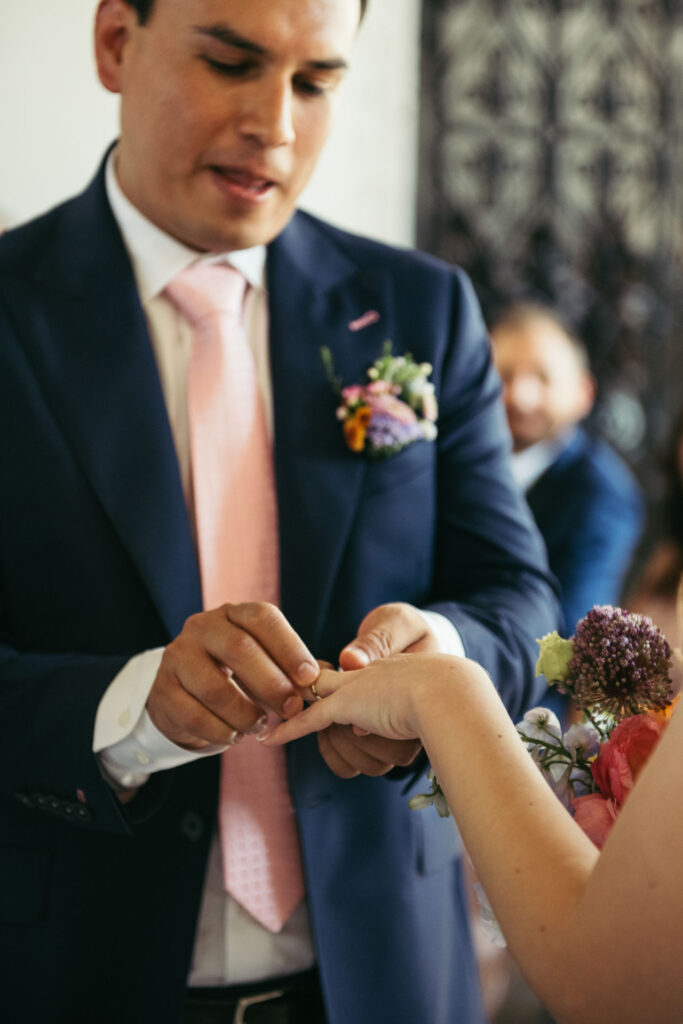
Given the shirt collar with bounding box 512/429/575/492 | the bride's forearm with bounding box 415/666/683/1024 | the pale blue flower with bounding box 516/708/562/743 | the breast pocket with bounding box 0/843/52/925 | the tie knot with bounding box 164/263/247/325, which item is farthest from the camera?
the shirt collar with bounding box 512/429/575/492

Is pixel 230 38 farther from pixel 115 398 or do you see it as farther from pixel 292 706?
pixel 292 706

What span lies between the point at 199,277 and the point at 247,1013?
1.00 metres

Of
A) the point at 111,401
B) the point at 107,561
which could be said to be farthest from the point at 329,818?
the point at 111,401

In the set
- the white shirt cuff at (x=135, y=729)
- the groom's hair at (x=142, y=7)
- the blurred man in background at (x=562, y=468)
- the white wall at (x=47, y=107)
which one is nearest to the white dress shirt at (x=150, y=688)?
the white shirt cuff at (x=135, y=729)

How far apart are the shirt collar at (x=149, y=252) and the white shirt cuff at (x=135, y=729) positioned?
53cm

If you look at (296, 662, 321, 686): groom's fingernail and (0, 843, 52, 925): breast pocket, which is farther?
(0, 843, 52, 925): breast pocket

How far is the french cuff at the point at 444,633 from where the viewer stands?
1200mm

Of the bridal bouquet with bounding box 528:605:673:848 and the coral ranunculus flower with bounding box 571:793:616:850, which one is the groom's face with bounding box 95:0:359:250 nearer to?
the bridal bouquet with bounding box 528:605:673:848

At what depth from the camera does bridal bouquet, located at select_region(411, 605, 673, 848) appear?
2.88 ft

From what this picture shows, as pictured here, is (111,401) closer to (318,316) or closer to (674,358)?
(318,316)

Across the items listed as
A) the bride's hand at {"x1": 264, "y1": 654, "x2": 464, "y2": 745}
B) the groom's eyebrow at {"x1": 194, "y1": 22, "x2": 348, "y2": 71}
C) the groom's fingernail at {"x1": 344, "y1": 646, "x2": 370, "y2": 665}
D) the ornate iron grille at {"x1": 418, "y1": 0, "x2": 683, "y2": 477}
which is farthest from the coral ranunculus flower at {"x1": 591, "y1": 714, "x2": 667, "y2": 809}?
the ornate iron grille at {"x1": 418, "y1": 0, "x2": 683, "y2": 477}

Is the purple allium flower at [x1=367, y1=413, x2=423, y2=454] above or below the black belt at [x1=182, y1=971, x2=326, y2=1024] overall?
above

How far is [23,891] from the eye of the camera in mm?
1268

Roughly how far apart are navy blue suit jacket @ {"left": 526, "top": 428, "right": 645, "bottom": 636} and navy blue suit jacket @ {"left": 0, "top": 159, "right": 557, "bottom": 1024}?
4.71 ft
